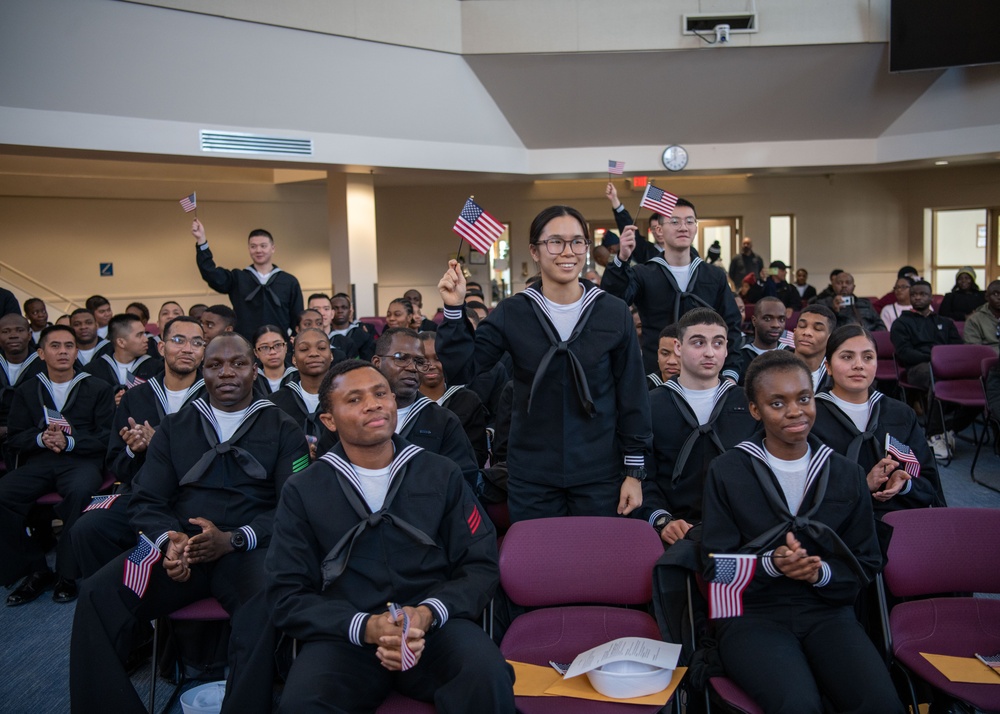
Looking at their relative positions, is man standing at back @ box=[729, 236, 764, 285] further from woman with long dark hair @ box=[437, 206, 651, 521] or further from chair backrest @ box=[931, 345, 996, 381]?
woman with long dark hair @ box=[437, 206, 651, 521]

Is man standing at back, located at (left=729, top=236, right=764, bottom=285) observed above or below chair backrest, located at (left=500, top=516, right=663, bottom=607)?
above

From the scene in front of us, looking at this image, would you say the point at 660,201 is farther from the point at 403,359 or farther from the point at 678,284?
the point at 403,359

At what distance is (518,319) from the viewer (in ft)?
10.1

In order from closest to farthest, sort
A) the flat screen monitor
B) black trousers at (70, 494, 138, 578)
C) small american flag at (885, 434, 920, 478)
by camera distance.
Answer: small american flag at (885, 434, 920, 478)
black trousers at (70, 494, 138, 578)
the flat screen monitor

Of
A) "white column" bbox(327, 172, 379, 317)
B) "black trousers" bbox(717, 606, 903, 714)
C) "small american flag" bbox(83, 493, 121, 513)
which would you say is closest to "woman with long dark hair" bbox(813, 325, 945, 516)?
"black trousers" bbox(717, 606, 903, 714)

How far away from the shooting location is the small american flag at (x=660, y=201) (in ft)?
16.0

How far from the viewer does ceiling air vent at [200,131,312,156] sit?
8.59 meters

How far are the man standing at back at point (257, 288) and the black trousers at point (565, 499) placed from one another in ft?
13.0

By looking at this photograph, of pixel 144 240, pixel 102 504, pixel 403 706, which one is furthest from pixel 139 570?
pixel 144 240

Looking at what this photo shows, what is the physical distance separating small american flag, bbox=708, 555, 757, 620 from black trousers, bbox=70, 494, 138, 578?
266 centimetres

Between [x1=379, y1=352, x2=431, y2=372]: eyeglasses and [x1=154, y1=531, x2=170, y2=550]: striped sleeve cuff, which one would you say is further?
[x1=379, y1=352, x2=431, y2=372]: eyeglasses

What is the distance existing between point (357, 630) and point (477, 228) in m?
2.08

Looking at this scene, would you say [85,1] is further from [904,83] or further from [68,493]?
[904,83]

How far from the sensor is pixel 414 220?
50.0 ft
